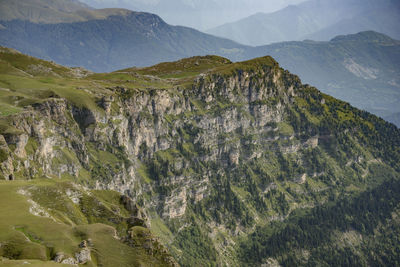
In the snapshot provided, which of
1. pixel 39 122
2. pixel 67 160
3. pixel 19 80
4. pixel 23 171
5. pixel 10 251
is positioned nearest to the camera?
pixel 10 251

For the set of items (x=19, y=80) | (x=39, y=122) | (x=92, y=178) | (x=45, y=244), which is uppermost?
(x=19, y=80)

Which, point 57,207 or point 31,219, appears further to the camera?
point 57,207

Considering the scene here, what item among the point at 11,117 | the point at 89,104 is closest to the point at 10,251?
the point at 11,117

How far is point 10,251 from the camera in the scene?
62531mm

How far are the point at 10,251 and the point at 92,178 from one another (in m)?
108

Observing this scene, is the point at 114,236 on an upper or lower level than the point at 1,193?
lower

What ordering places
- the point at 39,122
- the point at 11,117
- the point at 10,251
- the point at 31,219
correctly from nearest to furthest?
1. the point at 10,251
2. the point at 31,219
3. the point at 11,117
4. the point at 39,122

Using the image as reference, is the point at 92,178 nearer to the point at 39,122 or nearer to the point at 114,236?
the point at 39,122

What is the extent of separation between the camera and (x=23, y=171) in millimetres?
120312

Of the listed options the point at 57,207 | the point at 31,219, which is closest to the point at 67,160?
the point at 57,207

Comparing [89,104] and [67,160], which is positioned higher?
[89,104]

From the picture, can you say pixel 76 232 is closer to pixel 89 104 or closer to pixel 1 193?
pixel 1 193

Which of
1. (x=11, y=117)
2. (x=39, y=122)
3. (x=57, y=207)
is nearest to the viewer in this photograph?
(x=57, y=207)

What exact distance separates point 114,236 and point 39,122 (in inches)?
3360
